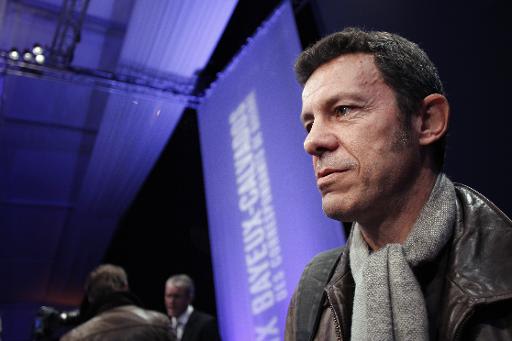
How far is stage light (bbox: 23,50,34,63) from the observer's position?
4.72 m

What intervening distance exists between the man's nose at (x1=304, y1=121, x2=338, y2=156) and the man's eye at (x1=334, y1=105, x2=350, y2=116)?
4cm

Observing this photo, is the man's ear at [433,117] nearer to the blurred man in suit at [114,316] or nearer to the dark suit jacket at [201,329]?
the blurred man in suit at [114,316]

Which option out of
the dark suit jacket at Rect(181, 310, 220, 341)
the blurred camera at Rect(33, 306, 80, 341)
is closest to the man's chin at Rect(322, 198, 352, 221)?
the blurred camera at Rect(33, 306, 80, 341)

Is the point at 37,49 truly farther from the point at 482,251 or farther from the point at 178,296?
the point at 482,251

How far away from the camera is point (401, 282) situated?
2.71ft

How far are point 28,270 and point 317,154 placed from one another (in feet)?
34.4

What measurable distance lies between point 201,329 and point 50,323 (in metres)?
1.34

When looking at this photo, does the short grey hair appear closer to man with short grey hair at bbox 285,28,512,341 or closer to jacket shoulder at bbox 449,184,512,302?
man with short grey hair at bbox 285,28,512,341

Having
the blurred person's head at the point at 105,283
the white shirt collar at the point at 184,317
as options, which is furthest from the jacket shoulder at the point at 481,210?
the white shirt collar at the point at 184,317

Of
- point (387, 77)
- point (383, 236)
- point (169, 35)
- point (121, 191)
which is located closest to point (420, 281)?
point (383, 236)

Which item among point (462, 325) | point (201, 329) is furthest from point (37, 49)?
point (462, 325)

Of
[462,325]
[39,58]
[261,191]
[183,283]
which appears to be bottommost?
[462,325]

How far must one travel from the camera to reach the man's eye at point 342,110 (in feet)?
3.21

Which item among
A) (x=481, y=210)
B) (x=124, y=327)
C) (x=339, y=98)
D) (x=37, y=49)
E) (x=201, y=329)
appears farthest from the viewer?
(x=37, y=49)
